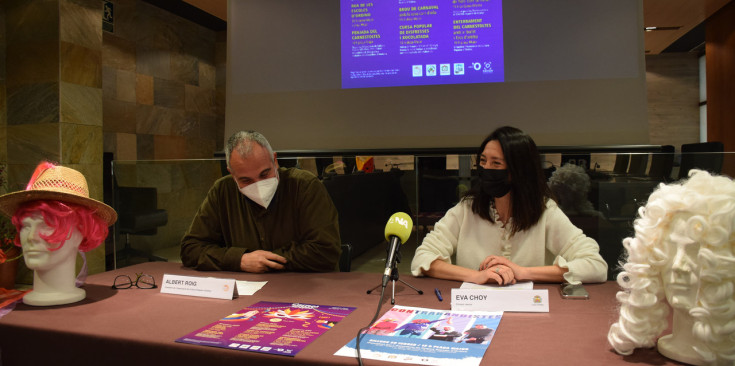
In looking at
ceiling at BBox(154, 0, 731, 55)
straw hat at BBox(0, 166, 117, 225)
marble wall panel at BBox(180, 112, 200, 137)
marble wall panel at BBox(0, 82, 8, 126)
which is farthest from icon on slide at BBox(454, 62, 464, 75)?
marble wall panel at BBox(180, 112, 200, 137)

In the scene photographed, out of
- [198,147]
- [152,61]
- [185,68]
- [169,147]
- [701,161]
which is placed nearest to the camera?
[701,161]

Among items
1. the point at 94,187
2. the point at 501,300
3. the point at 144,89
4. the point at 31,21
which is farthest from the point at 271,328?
the point at 144,89

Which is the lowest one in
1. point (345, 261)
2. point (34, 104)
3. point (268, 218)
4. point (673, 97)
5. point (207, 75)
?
point (345, 261)

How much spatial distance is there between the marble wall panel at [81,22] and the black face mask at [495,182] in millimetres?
4213

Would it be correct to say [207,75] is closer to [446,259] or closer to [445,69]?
[445,69]

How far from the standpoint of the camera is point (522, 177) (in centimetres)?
201

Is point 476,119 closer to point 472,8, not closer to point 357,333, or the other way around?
point 472,8

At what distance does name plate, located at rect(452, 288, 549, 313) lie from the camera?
1391 mm

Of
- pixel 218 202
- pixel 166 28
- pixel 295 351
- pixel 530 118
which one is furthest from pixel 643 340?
pixel 166 28

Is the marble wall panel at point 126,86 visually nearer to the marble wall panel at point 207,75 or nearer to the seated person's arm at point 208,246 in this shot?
the marble wall panel at point 207,75

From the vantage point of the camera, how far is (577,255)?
186 cm

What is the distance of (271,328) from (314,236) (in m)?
0.98

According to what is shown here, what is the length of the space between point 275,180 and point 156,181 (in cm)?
146

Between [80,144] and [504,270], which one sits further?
[80,144]
